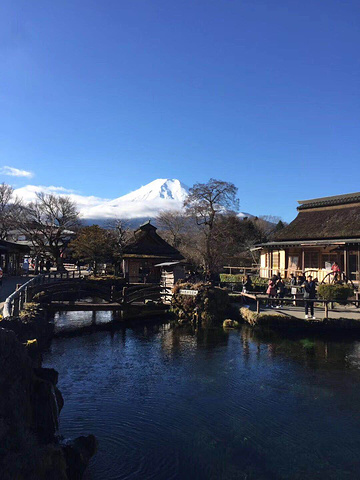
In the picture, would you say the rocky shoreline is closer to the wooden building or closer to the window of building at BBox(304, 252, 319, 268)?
the wooden building

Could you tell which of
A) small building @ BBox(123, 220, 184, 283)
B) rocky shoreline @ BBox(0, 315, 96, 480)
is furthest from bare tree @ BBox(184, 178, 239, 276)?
rocky shoreline @ BBox(0, 315, 96, 480)

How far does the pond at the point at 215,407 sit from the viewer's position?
767 cm

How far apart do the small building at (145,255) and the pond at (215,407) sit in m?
18.6

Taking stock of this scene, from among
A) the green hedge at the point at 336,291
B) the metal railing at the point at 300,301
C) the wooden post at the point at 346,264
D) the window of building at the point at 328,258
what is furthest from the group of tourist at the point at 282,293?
the window of building at the point at 328,258

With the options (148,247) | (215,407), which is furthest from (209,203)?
(215,407)

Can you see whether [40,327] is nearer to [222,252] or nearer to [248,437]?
[248,437]

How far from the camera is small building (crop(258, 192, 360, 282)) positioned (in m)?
28.2

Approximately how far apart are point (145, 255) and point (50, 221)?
16.0 m

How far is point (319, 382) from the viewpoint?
12.4 m

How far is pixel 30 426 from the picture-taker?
6918 mm

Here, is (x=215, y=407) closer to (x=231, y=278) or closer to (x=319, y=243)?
(x=319, y=243)

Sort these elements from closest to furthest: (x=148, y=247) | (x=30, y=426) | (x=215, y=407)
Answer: (x=30, y=426) < (x=215, y=407) < (x=148, y=247)

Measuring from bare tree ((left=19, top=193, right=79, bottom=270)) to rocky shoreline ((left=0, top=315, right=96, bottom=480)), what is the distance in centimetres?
3743

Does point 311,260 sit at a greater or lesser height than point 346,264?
greater
